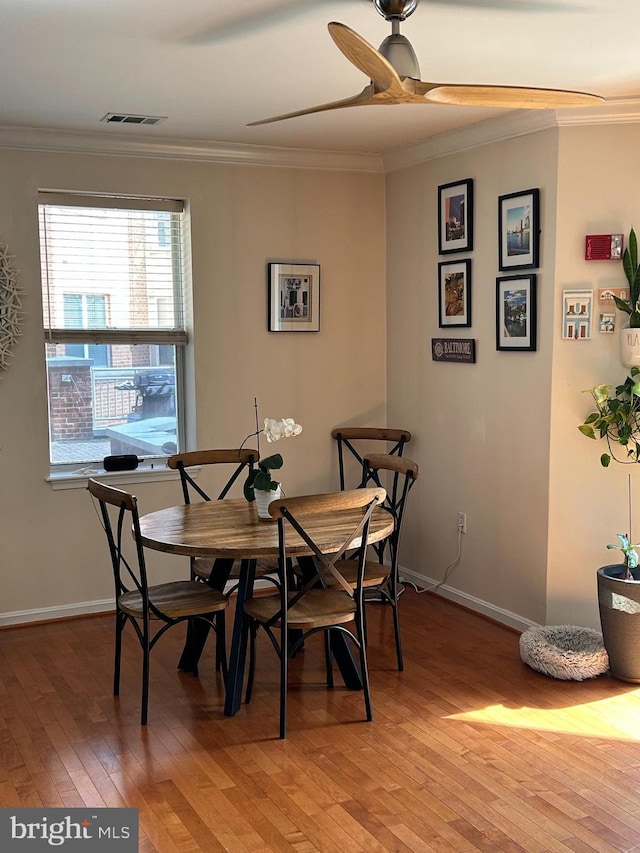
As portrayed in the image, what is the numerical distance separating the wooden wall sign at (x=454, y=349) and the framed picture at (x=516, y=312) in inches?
8.8

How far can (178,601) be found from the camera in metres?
3.55

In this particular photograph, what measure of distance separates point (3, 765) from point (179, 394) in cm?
241

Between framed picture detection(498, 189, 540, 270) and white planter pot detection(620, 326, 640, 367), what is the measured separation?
0.57 metres

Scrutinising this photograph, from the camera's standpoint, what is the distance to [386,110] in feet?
13.6

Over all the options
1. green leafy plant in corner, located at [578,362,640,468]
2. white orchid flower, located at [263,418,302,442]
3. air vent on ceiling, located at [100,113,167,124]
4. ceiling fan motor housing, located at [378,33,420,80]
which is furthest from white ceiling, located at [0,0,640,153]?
white orchid flower, located at [263,418,302,442]

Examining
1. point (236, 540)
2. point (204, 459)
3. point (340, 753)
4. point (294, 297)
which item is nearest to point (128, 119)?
point (294, 297)

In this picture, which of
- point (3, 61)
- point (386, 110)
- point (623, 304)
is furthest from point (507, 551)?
point (3, 61)

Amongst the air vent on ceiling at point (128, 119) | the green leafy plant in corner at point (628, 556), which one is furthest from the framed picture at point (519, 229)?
the air vent on ceiling at point (128, 119)

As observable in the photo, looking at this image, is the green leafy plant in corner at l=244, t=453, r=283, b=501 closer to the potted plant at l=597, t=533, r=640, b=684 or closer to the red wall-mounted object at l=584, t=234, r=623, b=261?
the potted plant at l=597, t=533, r=640, b=684

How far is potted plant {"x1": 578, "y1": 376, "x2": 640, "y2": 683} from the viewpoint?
12.2 feet

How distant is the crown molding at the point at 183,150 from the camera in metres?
4.44

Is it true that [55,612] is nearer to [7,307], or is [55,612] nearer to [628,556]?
[7,307]

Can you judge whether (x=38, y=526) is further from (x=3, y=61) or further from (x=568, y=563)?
(x=568, y=563)

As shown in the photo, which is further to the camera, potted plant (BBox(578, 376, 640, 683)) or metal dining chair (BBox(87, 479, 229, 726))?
potted plant (BBox(578, 376, 640, 683))
